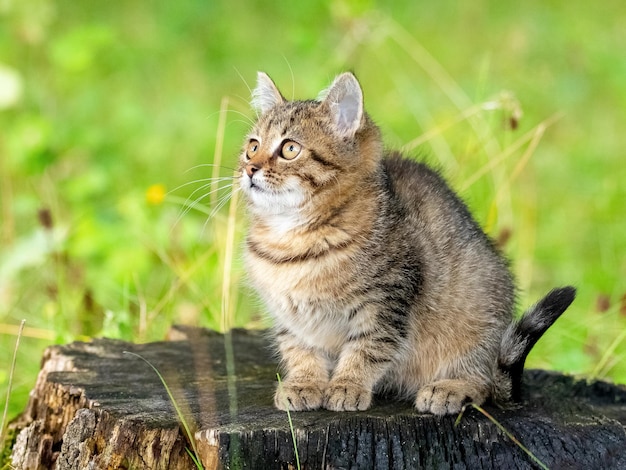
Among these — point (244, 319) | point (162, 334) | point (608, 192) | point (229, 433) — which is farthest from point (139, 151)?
point (229, 433)

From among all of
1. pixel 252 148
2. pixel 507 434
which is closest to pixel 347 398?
pixel 507 434

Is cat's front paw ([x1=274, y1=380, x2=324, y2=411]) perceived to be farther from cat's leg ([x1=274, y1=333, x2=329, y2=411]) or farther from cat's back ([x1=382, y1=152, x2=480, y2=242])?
cat's back ([x1=382, y1=152, x2=480, y2=242])

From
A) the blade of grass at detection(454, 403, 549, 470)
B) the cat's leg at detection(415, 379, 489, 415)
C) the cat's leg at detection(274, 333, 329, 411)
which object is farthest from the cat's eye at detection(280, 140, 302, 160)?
the blade of grass at detection(454, 403, 549, 470)

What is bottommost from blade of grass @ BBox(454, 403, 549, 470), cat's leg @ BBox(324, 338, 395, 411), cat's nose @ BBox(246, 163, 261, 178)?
blade of grass @ BBox(454, 403, 549, 470)

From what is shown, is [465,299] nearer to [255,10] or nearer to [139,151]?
[139,151]

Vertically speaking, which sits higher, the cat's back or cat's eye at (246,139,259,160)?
cat's eye at (246,139,259,160)

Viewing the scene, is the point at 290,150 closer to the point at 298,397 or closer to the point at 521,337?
the point at 298,397
